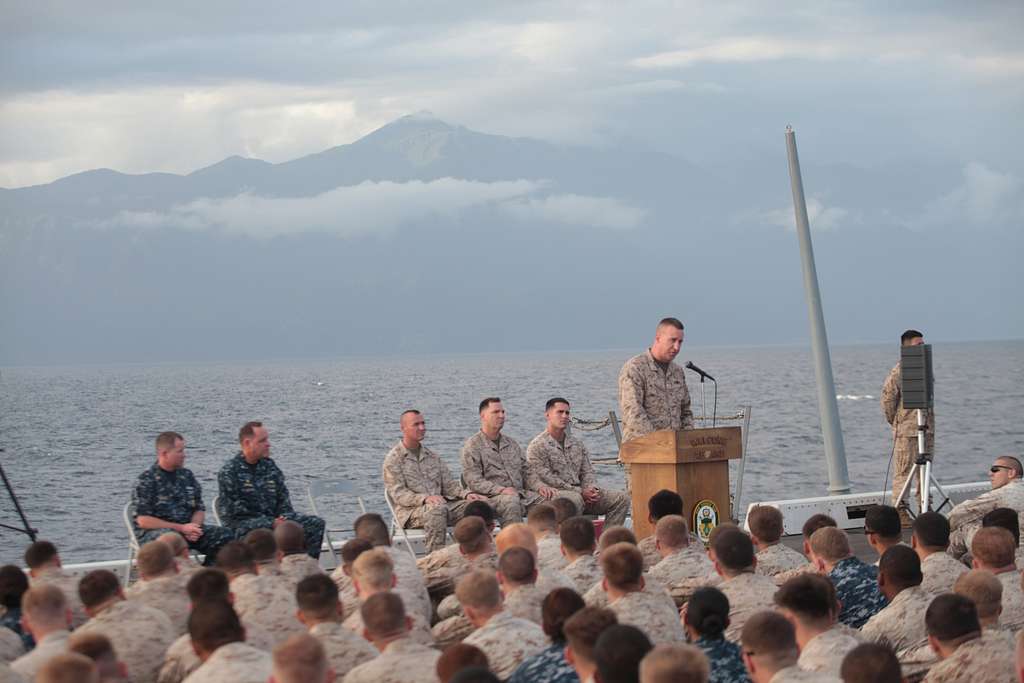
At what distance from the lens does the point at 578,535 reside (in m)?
7.73

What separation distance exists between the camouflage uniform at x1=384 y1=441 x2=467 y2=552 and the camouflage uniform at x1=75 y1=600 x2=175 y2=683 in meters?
4.65

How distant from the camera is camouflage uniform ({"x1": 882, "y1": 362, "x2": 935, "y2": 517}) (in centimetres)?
1293

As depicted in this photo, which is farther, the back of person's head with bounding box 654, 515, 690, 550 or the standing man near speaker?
the standing man near speaker

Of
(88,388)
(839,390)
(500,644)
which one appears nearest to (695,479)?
(500,644)

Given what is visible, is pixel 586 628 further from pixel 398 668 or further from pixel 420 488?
pixel 420 488

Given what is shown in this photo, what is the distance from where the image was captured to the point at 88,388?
106 metres

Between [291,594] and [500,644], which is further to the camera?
[291,594]

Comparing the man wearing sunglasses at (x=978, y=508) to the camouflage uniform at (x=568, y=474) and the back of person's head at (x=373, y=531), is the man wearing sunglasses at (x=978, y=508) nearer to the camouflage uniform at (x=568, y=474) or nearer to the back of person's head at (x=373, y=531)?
the camouflage uniform at (x=568, y=474)

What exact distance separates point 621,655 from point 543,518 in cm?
403

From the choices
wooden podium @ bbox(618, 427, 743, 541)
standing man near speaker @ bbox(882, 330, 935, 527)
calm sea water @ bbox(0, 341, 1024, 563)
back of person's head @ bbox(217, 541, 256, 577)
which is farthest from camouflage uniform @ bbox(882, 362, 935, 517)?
back of person's head @ bbox(217, 541, 256, 577)

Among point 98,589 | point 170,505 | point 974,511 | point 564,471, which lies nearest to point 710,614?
point 98,589

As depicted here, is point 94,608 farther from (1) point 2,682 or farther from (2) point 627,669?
(2) point 627,669

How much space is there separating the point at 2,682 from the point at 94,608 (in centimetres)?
134

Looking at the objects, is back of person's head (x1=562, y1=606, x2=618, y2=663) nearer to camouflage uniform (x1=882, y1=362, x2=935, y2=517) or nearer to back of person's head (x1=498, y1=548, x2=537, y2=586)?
back of person's head (x1=498, y1=548, x2=537, y2=586)
